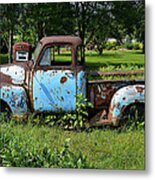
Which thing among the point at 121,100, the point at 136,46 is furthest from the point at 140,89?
the point at 136,46

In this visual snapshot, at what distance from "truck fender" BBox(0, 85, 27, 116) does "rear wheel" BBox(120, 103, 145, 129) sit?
70 centimetres

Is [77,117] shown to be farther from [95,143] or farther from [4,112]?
[4,112]

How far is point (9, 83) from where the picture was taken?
14.1 ft

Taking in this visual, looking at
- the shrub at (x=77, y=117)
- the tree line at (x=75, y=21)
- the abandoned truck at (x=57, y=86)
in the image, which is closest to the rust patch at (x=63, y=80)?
the abandoned truck at (x=57, y=86)

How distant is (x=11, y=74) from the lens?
169 inches

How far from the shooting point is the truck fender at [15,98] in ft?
14.1

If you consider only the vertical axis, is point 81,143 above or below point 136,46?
below

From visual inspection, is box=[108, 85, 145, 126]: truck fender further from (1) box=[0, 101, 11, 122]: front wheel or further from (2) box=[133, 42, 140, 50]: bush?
(1) box=[0, 101, 11, 122]: front wheel

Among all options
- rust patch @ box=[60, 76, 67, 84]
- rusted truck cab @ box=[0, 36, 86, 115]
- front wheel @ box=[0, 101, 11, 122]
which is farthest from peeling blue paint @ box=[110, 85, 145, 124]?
front wheel @ box=[0, 101, 11, 122]

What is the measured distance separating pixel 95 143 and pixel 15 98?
2.15 ft

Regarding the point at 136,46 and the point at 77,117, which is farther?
the point at 77,117

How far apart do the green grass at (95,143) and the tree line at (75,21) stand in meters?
0.56

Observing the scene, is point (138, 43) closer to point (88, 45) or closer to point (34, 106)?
point (88, 45)

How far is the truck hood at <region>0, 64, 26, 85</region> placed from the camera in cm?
429
